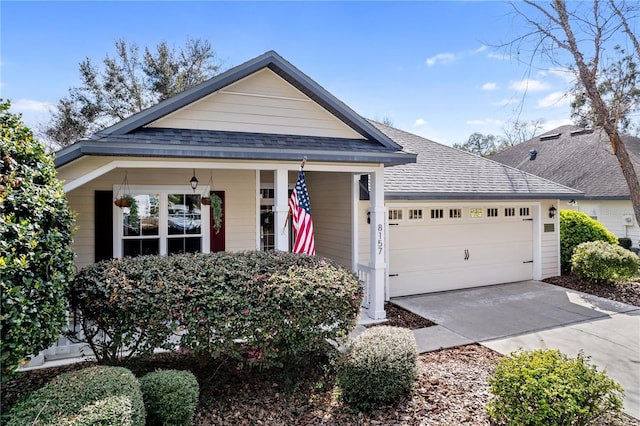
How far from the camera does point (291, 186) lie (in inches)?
369

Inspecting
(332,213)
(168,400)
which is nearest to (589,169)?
(332,213)

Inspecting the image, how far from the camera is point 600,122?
8.67 meters

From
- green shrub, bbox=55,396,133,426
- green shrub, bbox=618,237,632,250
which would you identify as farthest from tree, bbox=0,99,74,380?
green shrub, bbox=618,237,632,250

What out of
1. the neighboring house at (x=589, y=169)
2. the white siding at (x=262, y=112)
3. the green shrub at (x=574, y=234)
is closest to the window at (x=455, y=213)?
the white siding at (x=262, y=112)

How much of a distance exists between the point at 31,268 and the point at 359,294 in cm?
332

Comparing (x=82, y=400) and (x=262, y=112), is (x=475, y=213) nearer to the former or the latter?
(x=262, y=112)

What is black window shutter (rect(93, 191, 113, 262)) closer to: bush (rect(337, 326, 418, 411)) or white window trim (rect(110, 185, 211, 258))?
white window trim (rect(110, 185, 211, 258))

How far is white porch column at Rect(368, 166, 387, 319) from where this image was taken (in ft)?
22.6

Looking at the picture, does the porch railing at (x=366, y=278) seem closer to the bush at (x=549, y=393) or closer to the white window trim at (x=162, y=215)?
the white window trim at (x=162, y=215)

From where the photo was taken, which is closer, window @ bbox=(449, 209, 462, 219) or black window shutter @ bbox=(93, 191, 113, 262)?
black window shutter @ bbox=(93, 191, 113, 262)

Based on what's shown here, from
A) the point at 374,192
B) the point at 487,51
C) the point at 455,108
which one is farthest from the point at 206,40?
the point at 374,192

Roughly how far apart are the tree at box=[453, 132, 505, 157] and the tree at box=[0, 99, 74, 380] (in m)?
43.3

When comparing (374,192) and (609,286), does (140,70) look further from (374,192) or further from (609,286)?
(609,286)

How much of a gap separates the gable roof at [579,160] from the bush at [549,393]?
13947mm
